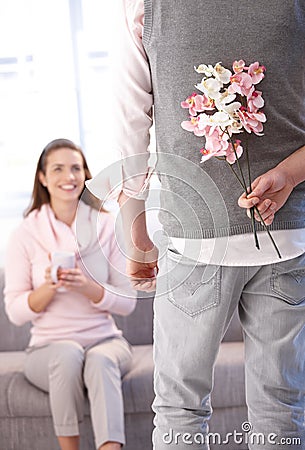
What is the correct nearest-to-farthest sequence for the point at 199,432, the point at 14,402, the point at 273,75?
the point at 273,75 → the point at 199,432 → the point at 14,402

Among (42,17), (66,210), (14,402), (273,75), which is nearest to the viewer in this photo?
(273,75)

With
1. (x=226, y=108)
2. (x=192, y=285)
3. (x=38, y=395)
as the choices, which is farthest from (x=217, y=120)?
(x=38, y=395)

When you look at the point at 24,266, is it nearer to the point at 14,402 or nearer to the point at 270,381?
the point at 14,402

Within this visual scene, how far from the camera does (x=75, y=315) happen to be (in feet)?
8.86

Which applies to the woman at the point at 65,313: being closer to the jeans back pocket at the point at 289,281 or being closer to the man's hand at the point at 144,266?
the man's hand at the point at 144,266

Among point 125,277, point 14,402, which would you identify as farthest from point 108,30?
point 125,277

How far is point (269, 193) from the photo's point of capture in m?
1.40

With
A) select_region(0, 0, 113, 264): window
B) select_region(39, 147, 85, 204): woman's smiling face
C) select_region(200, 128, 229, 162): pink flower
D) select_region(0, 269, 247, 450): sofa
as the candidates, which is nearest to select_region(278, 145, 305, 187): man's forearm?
select_region(200, 128, 229, 162): pink flower

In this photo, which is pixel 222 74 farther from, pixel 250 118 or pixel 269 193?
pixel 269 193

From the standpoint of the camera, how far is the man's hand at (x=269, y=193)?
1.39 meters

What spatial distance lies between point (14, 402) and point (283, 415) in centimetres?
132

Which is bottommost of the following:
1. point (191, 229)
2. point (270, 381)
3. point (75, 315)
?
point (75, 315)

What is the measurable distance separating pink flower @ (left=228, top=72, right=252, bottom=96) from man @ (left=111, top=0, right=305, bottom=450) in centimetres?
4

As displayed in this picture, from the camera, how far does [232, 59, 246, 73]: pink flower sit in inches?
54.5
